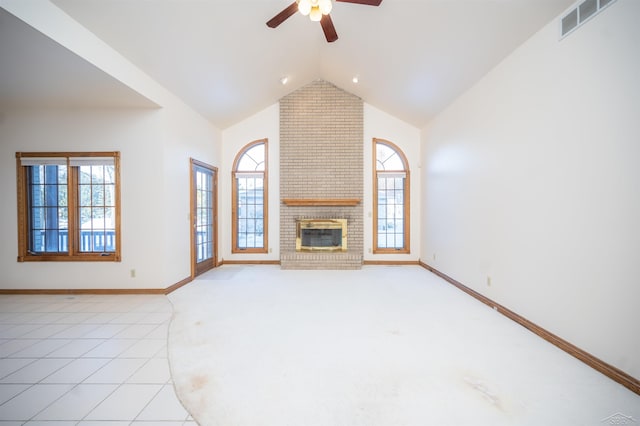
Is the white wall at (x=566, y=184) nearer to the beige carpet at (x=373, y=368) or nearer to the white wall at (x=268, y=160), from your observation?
the beige carpet at (x=373, y=368)

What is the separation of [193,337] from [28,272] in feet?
10.8

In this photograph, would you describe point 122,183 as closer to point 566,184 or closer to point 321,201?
point 321,201

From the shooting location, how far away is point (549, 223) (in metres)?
2.48

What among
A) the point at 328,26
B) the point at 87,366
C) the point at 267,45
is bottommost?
the point at 87,366

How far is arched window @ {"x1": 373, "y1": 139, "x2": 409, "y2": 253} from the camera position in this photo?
606 cm

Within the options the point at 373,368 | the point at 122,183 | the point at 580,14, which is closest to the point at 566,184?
the point at 580,14

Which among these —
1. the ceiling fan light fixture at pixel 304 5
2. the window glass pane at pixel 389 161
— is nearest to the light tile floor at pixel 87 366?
the ceiling fan light fixture at pixel 304 5

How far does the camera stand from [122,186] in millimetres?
3904

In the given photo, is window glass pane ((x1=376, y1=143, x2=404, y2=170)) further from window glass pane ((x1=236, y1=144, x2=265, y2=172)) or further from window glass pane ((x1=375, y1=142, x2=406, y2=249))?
window glass pane ((x1=236, y1=144, x2=265, y2=172))

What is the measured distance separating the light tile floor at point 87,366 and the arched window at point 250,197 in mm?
2666

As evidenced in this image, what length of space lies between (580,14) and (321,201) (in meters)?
4.36

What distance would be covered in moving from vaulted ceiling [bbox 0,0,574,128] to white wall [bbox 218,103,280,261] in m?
0.96

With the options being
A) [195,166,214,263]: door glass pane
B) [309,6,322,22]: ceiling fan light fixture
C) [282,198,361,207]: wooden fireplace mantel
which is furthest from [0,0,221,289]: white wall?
[309,6,322,22]: ceiling fan light fixture

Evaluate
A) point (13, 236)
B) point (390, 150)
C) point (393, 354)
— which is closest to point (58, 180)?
point (13, 236)
